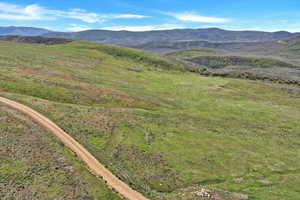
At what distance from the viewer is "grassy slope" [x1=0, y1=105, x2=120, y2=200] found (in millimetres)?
26294

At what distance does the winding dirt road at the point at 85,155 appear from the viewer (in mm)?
28250

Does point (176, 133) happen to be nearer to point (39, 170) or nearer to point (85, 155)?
point (85, 155)

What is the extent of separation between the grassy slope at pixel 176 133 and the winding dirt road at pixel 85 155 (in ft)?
3.99

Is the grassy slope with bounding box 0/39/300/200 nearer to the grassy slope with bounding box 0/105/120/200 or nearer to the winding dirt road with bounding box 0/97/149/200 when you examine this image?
the winding dirt road with bounding box 0/97/149/200

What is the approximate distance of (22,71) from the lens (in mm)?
74562

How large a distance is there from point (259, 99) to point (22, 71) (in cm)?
A: 7526

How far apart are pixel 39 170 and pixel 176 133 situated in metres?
25.7

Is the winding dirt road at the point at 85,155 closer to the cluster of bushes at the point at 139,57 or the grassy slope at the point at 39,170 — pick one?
the grassy slope at the point at 39,170

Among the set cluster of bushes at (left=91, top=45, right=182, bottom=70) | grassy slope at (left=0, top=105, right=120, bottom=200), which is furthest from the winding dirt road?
cluster of bushes at (left=91, top=45, right=182, bottom=70)

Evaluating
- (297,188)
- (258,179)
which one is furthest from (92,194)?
(297,188)

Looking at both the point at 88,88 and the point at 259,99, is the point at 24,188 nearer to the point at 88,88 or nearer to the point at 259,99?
the point at 88,88

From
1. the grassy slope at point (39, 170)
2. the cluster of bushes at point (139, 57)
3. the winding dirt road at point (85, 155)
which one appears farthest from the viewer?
→ the cluster of bushes at point (139, 57)

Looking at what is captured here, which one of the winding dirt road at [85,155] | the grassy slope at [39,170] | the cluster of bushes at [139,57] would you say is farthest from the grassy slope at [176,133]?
the cluster of bushes at [139,57]

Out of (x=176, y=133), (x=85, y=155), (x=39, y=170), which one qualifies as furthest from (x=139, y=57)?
(x=39, y=170)
